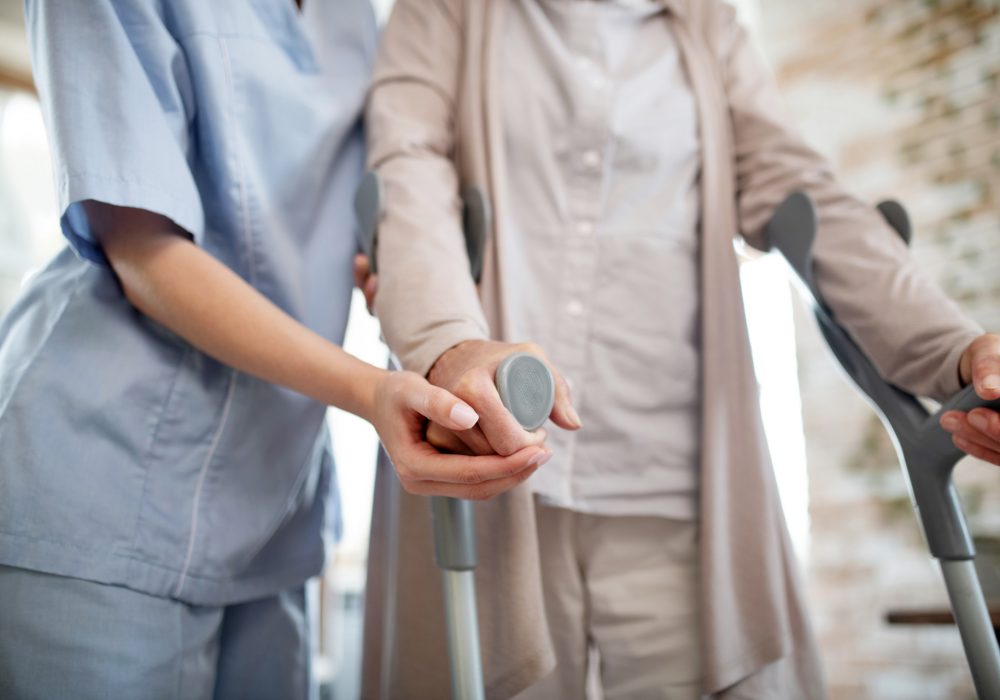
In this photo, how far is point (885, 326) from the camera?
84 cm

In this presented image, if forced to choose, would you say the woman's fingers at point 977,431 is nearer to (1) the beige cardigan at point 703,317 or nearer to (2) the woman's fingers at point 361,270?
(1) the beige cardigan at point 703,317

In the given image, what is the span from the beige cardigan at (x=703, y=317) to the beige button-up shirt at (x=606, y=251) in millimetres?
32

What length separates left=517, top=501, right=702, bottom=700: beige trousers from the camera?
0.82 metres

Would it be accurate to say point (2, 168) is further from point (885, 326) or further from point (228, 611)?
point (885, 326)

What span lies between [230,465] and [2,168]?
2.52m

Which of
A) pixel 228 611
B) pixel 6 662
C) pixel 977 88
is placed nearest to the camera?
pixel 6 662

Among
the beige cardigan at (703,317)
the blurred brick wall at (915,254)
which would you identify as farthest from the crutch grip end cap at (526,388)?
the blurred brick wall at (915,254)

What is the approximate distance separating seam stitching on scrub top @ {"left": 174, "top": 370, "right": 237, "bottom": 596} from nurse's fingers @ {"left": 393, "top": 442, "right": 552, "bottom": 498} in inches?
10.9

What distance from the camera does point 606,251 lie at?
0.91 meters

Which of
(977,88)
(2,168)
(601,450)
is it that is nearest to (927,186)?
(977,88)

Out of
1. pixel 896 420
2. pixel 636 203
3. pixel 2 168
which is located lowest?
pixel 896 420

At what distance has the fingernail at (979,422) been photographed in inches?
27.5

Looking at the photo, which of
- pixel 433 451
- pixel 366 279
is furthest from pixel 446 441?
pixel 366 279

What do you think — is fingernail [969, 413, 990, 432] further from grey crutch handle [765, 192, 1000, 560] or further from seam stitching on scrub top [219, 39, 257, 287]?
seam stitching on scrub top [219, 39, 257, 287]
